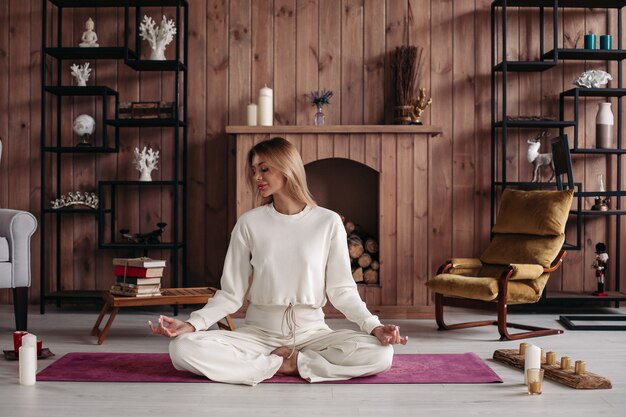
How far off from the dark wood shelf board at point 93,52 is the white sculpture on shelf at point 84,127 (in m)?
0.44

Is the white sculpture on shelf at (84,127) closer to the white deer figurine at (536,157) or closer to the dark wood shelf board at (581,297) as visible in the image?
the white deer figurine at (536,157)

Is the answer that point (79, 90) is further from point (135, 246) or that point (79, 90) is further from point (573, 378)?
point (573, 378)

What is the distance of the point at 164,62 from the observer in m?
5.39

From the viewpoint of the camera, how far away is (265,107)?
5465 millimetres

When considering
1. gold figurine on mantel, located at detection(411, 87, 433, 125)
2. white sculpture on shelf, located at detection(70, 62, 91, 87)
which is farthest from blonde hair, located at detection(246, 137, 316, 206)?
white sculpture on shelf, located at detection(70, 62, 91, 87)

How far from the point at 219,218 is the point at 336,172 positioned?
959 millimetres

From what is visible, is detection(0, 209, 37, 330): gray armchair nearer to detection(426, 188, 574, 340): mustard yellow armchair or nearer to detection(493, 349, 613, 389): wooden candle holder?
detection(426, 188, 574, 340): mustard yellow armchair

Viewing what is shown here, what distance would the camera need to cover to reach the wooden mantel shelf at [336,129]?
5.25m

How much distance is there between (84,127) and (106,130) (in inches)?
8.6

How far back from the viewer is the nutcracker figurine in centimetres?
542

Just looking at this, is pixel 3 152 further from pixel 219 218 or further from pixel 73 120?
pixel 219 218

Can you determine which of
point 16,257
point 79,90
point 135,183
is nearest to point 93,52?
point 79,90

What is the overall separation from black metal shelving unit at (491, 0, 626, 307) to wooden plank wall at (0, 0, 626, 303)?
9cm

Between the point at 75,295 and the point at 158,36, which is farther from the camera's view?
the point at 158,36
